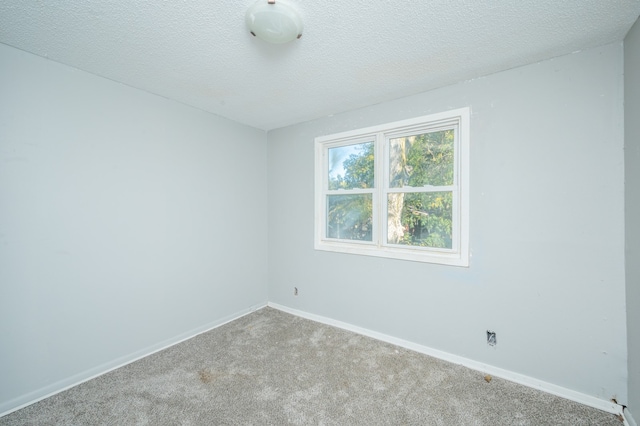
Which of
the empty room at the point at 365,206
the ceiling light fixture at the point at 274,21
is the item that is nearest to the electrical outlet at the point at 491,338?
the empty room at the point at 365,206

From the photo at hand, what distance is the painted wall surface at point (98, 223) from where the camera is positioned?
175 cm

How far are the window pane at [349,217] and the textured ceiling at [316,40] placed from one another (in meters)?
1.16

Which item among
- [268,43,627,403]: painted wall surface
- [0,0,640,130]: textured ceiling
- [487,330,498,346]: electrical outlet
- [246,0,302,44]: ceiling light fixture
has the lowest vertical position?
[487,330,498,346]: electrical outlet

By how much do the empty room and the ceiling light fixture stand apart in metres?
0.01

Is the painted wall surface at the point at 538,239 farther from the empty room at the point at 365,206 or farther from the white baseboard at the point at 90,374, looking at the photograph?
the white baseboard at the point at 90,374

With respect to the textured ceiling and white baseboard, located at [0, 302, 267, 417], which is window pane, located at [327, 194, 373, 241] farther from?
white baseboard, located at [0, 302, 267, 417]

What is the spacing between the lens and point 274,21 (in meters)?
1.44

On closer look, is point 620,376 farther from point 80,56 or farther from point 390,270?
point 80,56

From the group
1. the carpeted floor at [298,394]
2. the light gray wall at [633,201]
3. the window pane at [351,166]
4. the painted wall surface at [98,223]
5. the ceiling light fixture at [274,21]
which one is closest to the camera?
the ceiling light fixture at [274,21]

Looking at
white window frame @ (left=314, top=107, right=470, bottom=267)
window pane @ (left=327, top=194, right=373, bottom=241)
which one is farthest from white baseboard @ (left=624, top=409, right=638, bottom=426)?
window pane @ (left=327, top=194, right=373, bottom=241)

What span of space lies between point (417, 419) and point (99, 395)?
86.0 inches

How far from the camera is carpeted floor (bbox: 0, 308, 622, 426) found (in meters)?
1.64

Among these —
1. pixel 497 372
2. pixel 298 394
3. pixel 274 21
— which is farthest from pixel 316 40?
pixel 497 372

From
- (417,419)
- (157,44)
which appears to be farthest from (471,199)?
(157,44)
